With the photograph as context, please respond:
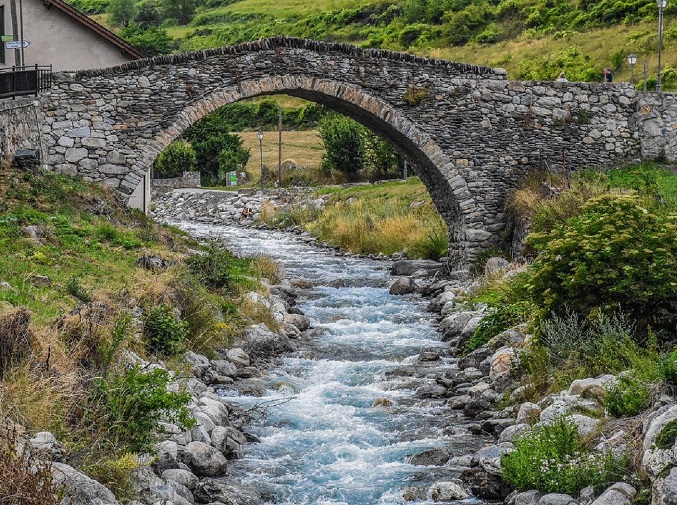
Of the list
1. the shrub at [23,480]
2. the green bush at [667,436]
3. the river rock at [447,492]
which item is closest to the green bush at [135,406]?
the shrub at [23,480]

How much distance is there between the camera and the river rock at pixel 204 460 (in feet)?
30.8

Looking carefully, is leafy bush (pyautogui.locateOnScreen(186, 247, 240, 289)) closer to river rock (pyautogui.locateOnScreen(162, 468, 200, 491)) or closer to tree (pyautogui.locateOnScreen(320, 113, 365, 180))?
river rock (pyautogui.locateOnScreen(162, 468, 200, 491))

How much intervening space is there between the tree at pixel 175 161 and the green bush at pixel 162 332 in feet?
129

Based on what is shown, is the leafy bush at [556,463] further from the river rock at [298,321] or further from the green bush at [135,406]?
the river rock at [298,321]

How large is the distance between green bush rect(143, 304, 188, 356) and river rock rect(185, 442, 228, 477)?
237 cm

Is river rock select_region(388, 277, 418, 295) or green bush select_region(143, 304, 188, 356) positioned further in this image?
river rock select_region(388, 277, 418, 295)

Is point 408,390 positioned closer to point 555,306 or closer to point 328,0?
point 555,306

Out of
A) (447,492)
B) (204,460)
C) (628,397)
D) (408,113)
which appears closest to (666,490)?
(628,397)

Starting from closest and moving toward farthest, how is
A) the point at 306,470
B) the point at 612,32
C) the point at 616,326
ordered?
the point at 306,470 < the point at 616,326 < the point at 612,32

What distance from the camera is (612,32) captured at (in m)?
46.7

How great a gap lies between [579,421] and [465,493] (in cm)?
124

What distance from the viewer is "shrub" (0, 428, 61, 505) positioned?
21.5 ft

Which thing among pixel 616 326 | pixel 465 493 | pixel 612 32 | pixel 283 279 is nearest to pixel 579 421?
pixel 465 493

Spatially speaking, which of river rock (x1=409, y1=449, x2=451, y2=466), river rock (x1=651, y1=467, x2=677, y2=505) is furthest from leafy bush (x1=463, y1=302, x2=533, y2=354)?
river rock (x1=651, y1=467, x2=677, y2=505)
